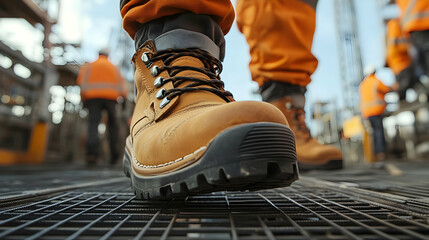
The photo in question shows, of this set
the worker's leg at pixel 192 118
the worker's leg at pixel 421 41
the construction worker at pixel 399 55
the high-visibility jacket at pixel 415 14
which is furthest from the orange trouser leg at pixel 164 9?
the construction worker at pixel 399 55

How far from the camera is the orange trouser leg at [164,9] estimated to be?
2.63ft

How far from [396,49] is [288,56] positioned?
496cm

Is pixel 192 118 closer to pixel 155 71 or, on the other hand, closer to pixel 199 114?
pixel 199 114

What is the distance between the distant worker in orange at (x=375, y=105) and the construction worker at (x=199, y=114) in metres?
4.89

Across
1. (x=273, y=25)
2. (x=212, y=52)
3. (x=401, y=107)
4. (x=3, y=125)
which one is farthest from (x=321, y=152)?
(x=401, y=107)

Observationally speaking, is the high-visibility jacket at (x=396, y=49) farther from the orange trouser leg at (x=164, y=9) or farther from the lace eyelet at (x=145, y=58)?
the lace eyelet at (x=145, y=58)

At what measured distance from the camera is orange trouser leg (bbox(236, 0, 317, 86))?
1342mm

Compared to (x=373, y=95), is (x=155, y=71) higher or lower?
lower

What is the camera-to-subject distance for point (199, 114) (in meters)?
0.62

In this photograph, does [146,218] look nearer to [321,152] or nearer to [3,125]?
[321,152]

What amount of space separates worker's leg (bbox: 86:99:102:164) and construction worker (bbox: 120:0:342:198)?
3.58m

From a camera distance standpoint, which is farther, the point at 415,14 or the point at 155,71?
the point at 415,14

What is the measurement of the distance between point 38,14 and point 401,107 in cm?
749

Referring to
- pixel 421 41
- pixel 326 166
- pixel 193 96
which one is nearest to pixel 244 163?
pixel 193 96
